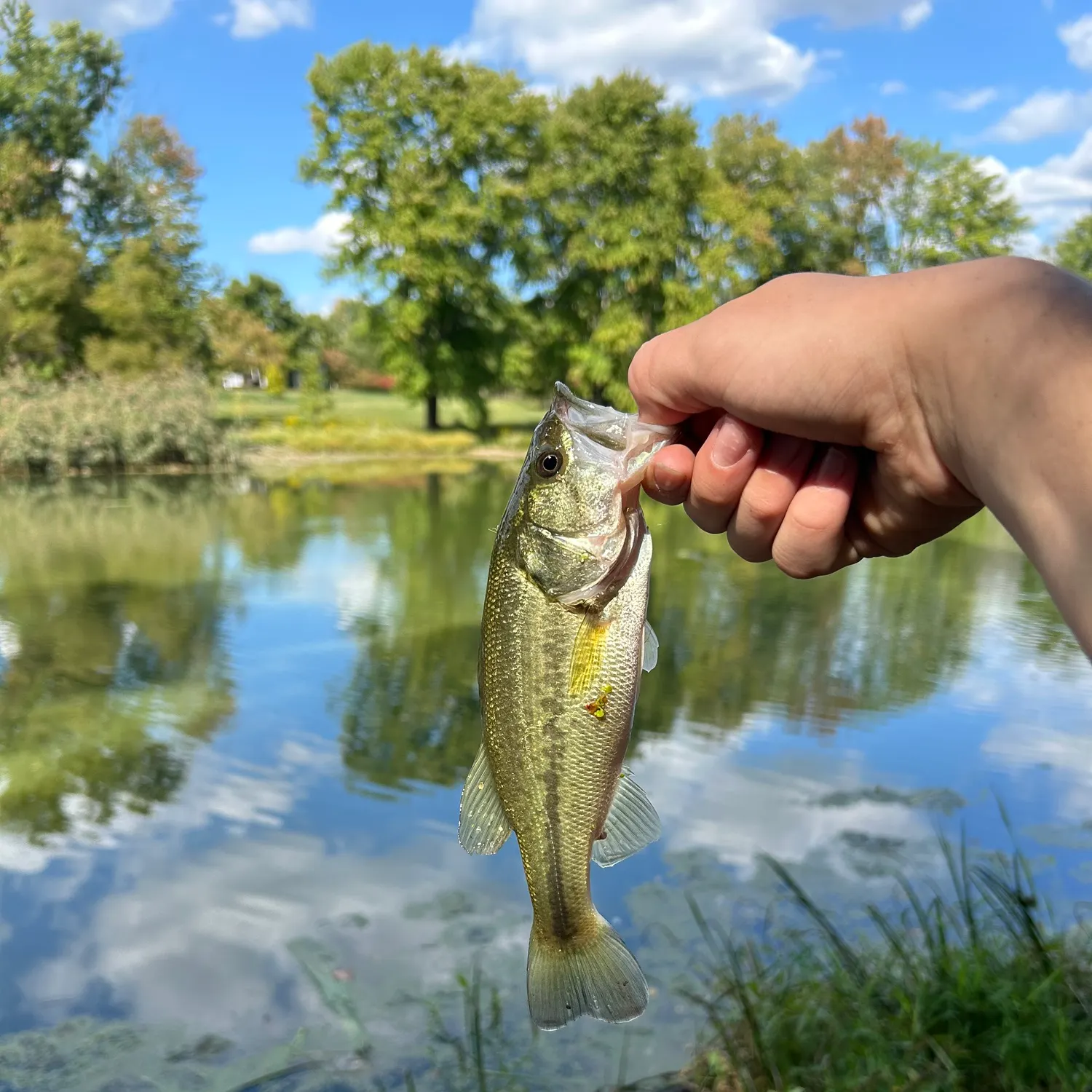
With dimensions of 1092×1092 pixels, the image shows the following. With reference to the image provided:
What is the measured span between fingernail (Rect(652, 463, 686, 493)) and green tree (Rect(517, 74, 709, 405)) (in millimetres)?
36295

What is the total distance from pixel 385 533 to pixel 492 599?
16499 millimetres

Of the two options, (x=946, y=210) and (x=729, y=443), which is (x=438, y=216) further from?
(x=729, y=443)

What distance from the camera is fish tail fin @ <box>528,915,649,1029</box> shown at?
2.04 meters

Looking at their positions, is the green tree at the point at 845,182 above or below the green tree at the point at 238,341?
above

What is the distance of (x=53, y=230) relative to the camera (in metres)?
33.6

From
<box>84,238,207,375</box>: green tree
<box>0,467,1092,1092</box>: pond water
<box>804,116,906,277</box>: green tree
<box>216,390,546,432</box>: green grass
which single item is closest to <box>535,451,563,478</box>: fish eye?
<box>0,467,1092,1092</box>: pond water

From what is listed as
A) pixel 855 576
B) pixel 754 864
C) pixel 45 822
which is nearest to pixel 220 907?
pixel 45 822

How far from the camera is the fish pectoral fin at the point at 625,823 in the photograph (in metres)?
2.23

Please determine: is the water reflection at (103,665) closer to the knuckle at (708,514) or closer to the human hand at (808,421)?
the knuckle at (708,514)

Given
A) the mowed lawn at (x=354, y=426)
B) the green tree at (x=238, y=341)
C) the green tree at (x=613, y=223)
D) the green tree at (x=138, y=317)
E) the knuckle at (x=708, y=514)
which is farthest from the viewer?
the green tree at (x=238, y=341)

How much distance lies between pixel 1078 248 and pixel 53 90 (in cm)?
5177

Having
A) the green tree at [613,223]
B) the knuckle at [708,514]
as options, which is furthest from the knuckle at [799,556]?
the green tree at [613,223]

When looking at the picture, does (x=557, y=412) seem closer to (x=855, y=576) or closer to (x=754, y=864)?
(x=754, y=864)

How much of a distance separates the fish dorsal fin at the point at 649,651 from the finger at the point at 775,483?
0.33 m
